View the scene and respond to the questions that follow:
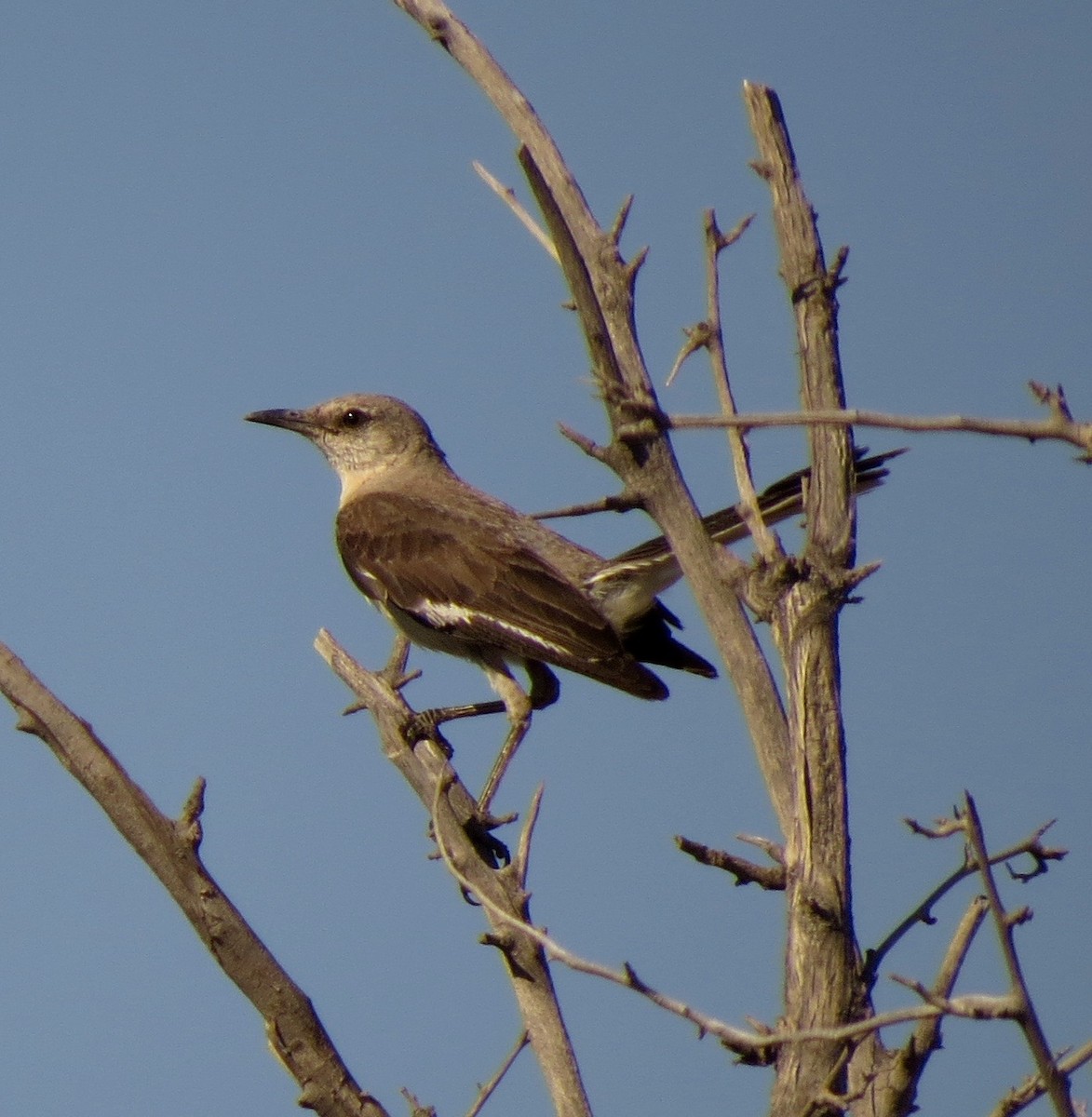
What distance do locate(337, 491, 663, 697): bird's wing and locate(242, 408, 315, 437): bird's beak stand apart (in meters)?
0.79

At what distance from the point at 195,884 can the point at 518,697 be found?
3.63 meters

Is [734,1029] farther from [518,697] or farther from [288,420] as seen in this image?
[288,420]

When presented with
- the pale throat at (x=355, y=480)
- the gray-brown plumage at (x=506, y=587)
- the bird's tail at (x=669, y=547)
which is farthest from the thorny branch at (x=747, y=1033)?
the pale throat at (x=355, y=480)

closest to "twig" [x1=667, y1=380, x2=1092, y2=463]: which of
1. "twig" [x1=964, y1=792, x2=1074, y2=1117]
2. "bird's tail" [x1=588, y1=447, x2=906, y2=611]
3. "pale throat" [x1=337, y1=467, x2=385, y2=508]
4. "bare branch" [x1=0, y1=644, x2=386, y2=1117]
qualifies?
"twig" [x1=964, y1=792, x2=1074, y2=1117]

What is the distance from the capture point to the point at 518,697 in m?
6.98

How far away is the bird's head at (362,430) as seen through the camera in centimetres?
845

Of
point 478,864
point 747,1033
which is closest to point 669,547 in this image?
point 478,864

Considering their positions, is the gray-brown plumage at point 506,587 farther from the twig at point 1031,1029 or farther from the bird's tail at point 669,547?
the twig at point 1031,1029

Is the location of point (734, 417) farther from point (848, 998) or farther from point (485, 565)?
point (485, 565)

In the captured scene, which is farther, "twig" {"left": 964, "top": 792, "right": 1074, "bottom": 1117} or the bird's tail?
the bird's tail

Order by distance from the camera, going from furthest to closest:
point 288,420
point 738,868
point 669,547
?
point 288,420, point 669,547, point 738,868

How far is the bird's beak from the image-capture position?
27.6ft

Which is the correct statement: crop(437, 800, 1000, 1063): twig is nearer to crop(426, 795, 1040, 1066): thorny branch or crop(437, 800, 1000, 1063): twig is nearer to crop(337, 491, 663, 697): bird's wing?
crop(426, 795, 1040, 1066): thorny branch

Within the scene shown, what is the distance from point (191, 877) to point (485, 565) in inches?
149
